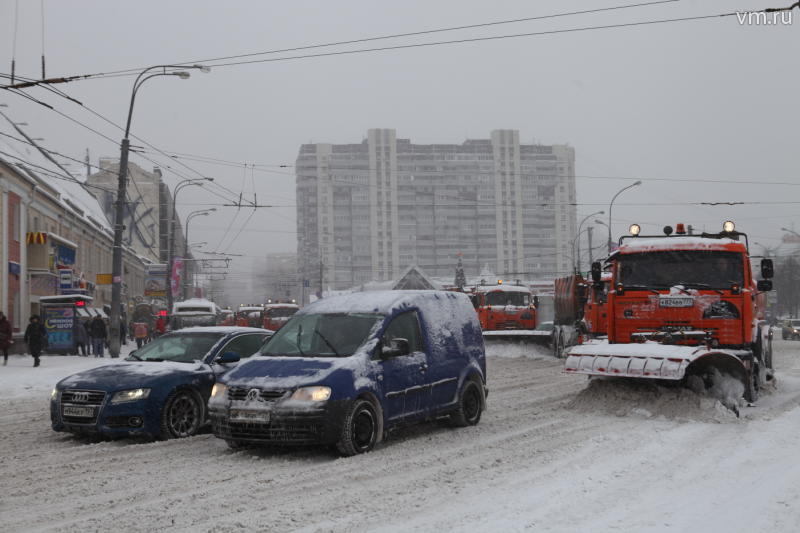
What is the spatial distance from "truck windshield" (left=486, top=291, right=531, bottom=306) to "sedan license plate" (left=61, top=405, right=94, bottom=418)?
22564 mm

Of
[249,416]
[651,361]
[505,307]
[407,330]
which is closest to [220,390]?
[249,416]

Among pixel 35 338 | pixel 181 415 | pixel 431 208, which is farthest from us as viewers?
pixel 431 208

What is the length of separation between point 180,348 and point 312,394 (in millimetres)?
3603

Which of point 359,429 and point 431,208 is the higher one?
point 431,208

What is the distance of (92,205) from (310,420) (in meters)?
55.9

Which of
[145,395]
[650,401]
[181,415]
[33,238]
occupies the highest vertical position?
[33,238]

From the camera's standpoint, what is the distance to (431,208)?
172 metres

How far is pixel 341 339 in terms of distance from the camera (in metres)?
9.66

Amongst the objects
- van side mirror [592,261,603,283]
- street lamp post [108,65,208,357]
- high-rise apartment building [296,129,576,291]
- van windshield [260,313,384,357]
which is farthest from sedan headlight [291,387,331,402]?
high-rise apartment building [296,129,576,291]

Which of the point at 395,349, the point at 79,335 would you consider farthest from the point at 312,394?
the point at 79,335

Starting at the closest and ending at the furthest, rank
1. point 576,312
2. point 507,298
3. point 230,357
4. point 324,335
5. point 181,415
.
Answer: point 324,335
point 181,415
point 230,357
point 576,312
point 507,298

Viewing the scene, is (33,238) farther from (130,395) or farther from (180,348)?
(130,395)

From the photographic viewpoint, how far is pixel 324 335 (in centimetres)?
983

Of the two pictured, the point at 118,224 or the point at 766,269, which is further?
the point at 118,224
